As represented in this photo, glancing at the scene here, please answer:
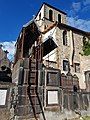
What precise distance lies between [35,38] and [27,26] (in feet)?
6.67

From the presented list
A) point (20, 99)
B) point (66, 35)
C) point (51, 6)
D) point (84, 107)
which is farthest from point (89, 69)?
point (51, 6)

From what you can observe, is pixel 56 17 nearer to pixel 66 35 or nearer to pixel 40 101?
pixel 66 35

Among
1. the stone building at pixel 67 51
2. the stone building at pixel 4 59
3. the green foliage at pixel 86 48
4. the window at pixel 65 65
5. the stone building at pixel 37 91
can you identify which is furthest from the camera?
the green foliage at pixel 86 48

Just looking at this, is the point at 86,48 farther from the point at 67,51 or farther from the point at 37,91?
the point at 37,91

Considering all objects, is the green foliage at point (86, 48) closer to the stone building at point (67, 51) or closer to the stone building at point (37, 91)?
the stone building at point (67, 51)

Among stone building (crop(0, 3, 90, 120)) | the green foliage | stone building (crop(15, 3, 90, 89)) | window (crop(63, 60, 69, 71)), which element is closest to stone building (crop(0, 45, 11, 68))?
stone building (crop(15, 3, 90, 89))

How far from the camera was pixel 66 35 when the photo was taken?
25188mm

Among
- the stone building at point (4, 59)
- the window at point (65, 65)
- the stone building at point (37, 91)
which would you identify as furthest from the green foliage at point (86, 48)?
the stone building at point (4, 59)

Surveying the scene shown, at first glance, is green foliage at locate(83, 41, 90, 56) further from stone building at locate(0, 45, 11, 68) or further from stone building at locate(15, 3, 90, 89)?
stone building at locate(0, 45, 11, 68)

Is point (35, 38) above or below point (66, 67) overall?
above

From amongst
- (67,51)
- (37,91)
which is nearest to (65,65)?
(67,51)

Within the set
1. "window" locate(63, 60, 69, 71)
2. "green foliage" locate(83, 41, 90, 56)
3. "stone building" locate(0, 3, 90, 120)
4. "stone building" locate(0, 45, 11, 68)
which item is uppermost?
"green foliage" locate(83, 41, 90, 56)

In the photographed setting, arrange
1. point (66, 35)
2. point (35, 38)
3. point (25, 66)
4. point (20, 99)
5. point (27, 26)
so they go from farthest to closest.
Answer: point (66, 35), point (35, 38), point (27, 26), point (25, 66), point (20, 99)

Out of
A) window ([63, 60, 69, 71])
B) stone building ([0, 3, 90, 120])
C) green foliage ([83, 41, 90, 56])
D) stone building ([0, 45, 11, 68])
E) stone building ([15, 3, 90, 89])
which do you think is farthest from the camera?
green foliage ([83, 41, 90, 56])
